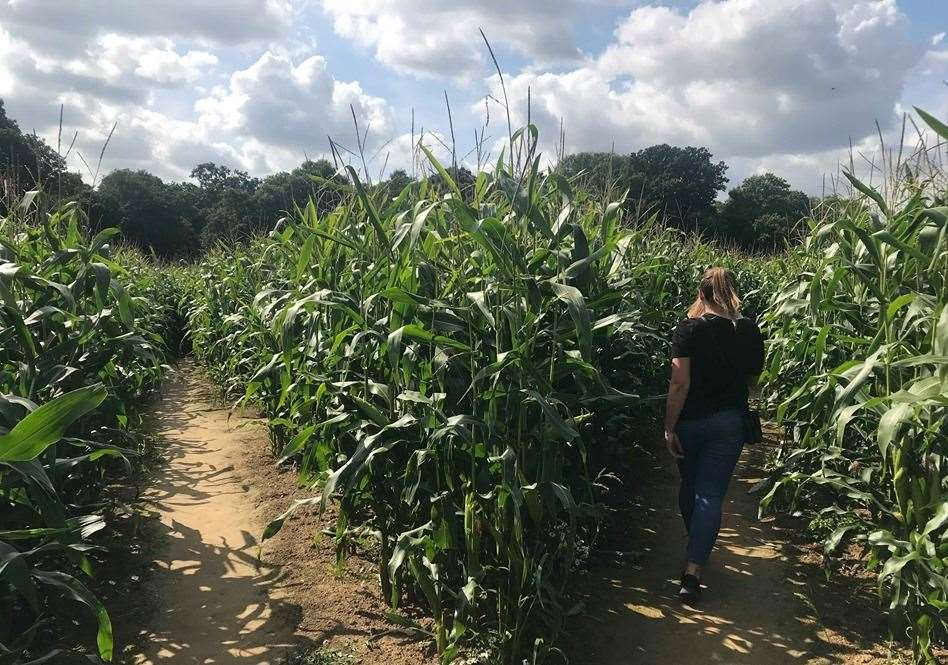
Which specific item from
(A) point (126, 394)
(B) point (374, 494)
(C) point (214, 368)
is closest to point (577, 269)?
(B) point (374, 494)

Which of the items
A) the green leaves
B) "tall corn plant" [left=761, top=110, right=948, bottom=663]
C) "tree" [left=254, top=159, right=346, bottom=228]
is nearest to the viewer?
the green leaves

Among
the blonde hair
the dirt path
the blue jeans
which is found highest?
the blonde hair

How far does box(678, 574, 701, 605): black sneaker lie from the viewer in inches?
135

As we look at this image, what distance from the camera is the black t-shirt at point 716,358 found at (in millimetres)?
3561

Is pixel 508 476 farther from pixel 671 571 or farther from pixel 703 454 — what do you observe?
pixel 671 571

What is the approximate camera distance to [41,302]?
3307 mm

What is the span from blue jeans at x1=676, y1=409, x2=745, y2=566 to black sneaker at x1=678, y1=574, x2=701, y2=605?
99 mm

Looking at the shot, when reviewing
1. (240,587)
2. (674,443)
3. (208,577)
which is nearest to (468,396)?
(674,443)

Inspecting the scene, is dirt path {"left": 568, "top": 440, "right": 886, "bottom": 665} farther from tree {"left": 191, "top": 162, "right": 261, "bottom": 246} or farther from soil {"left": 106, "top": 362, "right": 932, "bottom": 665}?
tree {"left": 191, "top": 162, "right": 261, "bottom": 246}

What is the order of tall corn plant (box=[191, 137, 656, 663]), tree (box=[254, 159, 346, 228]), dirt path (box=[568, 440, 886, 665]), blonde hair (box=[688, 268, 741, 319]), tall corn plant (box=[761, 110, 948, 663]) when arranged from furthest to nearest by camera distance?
1. tree (box=[254, 159, 346, 228])
2. blonde hair (box=[688, 268, 741, 319])
3. dirt path (box=[568, 440, 886, 665])
4. tall corn plant (box=[191, 137, 656, 663])
5. tall corn plant (box=[761, 110, 948, 663])

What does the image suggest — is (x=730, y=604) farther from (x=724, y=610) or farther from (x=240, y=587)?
(x=240, y=587)

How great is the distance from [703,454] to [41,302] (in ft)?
12.2

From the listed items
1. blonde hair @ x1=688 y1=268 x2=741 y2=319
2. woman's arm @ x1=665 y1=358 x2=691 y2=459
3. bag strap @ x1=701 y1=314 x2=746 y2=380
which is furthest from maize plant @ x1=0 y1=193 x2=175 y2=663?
blonde hair @ x1=688 y1=268 x2=741 y2=319

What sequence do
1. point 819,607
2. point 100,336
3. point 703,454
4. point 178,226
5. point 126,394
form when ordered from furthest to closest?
point 178,226
point 126,394
point 100,336
point 703,454
point 819,607
